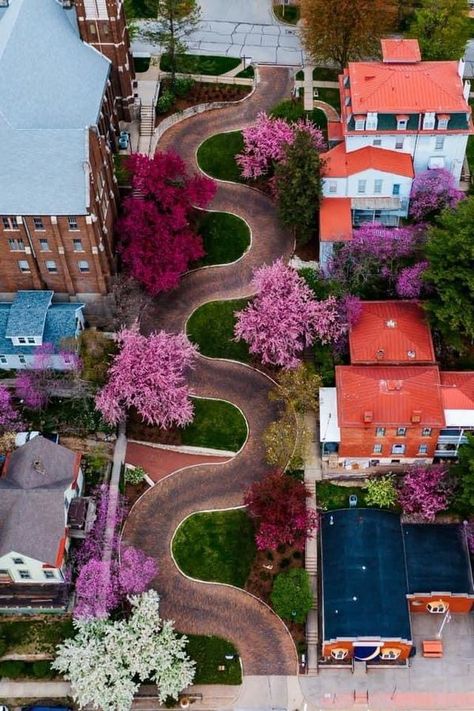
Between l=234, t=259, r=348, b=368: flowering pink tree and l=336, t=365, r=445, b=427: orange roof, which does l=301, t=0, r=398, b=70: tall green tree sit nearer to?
l=234, t=259, r=348, b=368: flowering pink tree

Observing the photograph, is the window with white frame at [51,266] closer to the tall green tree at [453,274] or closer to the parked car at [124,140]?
the parked car at [124,140]

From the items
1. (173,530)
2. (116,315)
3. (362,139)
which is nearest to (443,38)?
(362,139)

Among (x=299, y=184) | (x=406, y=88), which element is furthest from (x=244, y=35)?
(x=299, y=184)

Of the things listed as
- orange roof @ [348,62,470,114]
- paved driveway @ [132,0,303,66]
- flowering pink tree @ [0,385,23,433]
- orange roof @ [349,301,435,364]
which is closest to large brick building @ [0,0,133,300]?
flowering pink tree @ [0,385,23,433]

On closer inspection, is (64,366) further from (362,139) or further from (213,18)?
(213,18)

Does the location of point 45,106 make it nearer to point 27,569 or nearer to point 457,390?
point 27,569

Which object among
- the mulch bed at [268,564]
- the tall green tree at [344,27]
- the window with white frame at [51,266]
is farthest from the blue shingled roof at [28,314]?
the tall green tree at [344,27]

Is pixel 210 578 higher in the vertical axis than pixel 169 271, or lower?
lower
